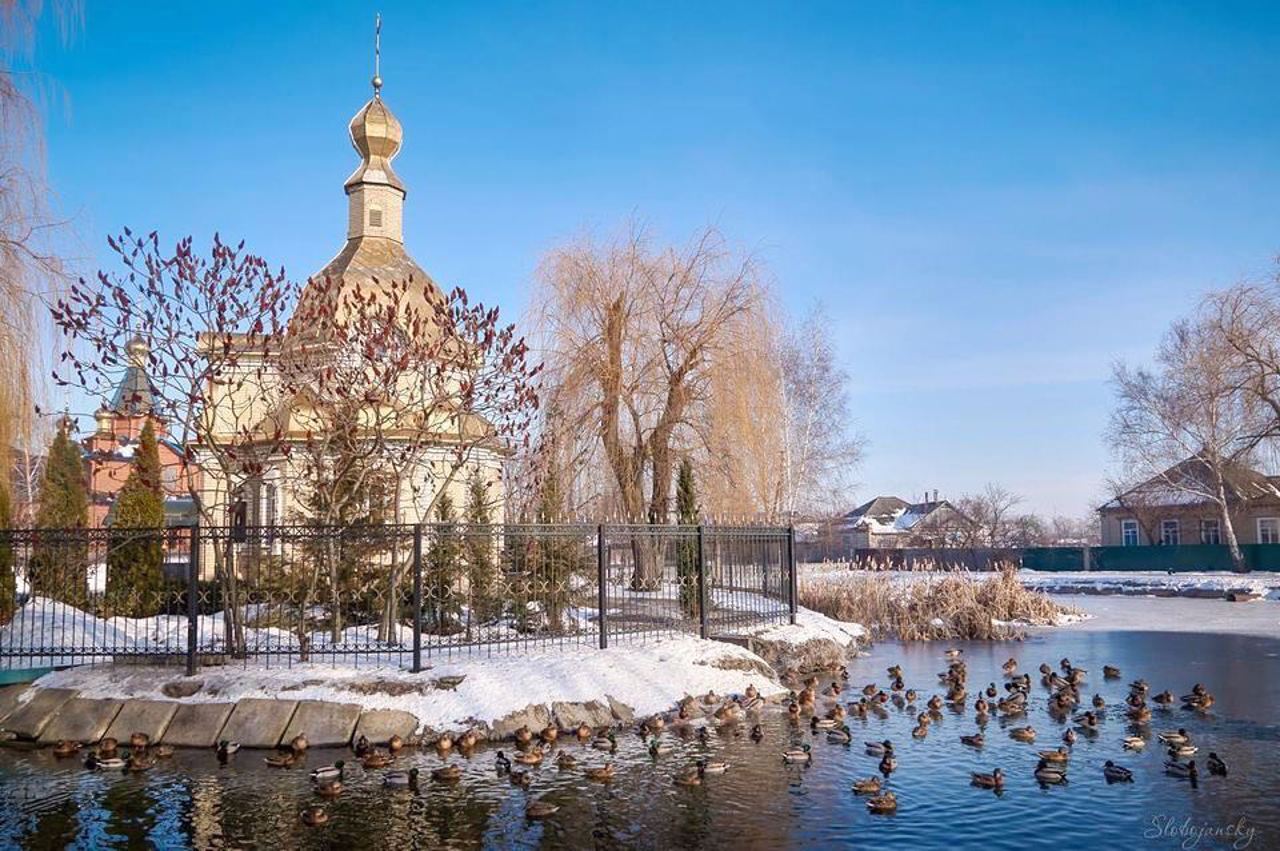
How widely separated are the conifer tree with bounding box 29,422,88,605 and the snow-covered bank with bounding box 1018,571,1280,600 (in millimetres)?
28613

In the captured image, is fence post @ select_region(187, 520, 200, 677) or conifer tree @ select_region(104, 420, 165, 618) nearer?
fence post @ select_region(187, 520, 200, 677)

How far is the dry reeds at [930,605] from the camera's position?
72.0 ft

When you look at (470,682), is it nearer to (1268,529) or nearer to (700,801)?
(700,801)

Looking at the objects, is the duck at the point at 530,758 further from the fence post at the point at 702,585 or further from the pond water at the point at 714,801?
the fence post at the point at 702,585

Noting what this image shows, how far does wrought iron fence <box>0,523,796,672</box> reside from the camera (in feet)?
40.8

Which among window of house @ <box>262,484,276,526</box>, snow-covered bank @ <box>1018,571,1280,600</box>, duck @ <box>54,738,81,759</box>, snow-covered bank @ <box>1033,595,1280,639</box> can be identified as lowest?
snow-covered bank @ <box>1033,595,1280,639</box>

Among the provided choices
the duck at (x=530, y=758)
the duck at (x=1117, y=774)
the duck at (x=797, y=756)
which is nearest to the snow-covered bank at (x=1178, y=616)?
the duck at (x=1117, y=774)

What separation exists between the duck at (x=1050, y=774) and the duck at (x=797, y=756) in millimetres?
2017

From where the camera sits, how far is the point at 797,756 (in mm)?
9742

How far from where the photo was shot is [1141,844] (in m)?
7.16

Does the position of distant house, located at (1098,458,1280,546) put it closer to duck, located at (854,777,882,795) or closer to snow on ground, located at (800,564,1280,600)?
snow on ground, located at (800,564,1280,600)

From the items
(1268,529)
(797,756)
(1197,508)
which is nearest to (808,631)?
(797,756)

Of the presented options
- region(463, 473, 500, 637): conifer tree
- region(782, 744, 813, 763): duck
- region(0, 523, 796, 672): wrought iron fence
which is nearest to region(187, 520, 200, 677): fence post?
region(0, 523, 796, 672): wrought iron fence

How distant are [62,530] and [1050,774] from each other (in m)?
11.0
